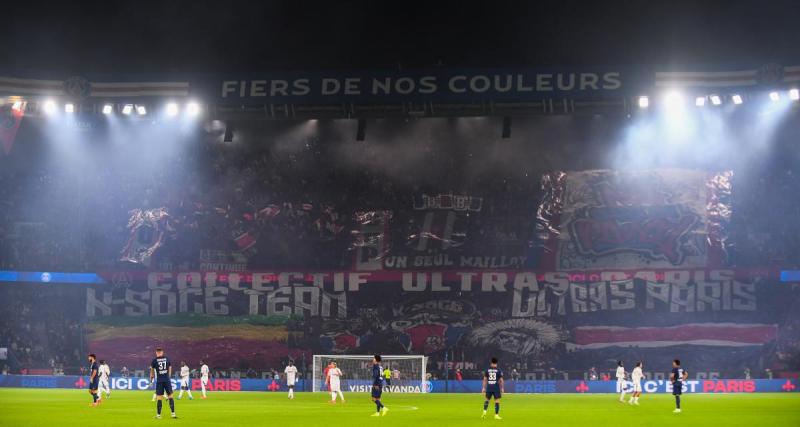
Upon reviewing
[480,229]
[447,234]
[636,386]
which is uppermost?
[480,229]

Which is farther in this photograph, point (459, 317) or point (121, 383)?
point (459, 317)

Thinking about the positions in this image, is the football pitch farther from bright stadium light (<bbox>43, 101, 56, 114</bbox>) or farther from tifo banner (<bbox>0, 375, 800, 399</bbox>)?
bright stadium light (<bbox>43, 101, 56, 114</bbox>)

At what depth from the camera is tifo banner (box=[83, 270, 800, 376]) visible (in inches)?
2303

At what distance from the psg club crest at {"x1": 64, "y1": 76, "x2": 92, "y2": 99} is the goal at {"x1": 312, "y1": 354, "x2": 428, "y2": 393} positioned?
21.7m

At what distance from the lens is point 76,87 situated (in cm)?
5356

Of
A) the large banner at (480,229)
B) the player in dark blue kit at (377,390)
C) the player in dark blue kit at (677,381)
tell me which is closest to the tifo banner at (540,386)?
the large banner at (480,229)

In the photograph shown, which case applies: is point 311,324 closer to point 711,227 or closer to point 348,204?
point 348,204

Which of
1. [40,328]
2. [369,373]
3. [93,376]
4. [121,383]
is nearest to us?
[93,376]

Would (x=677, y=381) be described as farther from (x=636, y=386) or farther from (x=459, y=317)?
(x=459, y=317)

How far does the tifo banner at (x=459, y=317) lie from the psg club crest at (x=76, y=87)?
15362 mm

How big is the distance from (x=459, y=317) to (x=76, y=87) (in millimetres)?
28780

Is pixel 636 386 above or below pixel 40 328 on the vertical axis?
below

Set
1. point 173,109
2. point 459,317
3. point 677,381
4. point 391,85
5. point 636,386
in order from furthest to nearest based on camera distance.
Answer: point 459,317 < point 173,109 < point 391,85 < point 636,386 < point 677,381

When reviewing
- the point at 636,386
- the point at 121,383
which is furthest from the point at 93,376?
the point at 636,386
